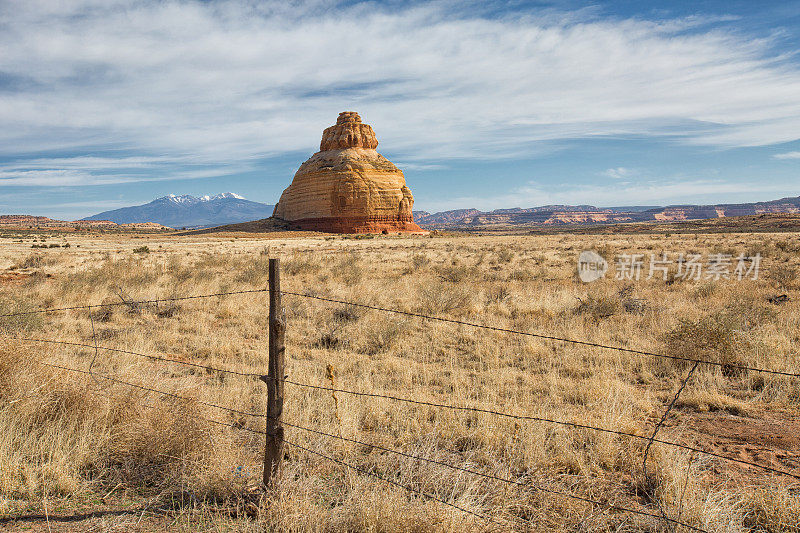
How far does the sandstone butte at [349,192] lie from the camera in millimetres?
75188

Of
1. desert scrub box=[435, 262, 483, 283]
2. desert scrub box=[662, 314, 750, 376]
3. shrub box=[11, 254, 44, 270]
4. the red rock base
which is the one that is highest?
the red rock base

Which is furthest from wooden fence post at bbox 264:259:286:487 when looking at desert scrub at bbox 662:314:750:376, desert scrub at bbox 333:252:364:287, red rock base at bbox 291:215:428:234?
red rock base at bbox 291:215:428:234

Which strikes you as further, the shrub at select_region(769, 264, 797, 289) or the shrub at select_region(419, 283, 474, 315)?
the shrub at select_region(769, 264, 797, 289)

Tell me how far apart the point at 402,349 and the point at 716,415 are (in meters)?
4.43

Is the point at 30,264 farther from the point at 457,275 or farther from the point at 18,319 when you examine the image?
the point at 457,275

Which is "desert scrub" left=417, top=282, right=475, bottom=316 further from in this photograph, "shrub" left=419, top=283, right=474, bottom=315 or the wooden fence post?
the wooden fence post

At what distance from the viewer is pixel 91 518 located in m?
3.17

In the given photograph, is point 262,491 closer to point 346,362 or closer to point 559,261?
point 346,362
